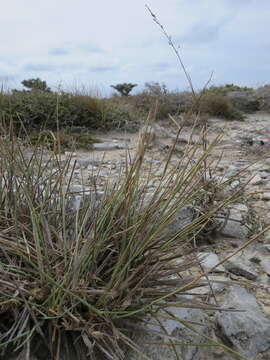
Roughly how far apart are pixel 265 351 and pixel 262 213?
133 centimetres

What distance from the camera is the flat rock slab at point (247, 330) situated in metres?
1.35

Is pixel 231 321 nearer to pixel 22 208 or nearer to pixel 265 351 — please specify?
pixel 265 351

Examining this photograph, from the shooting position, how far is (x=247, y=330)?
1396mm

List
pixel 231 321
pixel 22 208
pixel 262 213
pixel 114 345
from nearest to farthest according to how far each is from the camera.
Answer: pixel 114 345
pixel 231 321
pixel 22 208
pixel 262 213

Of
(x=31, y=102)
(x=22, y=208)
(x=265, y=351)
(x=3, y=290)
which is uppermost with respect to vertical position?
(x=31, y=102)

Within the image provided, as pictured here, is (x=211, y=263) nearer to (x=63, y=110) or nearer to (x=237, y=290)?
(x=237, y=290)

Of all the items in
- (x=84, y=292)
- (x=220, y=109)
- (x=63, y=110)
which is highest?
(x=220, y=109)

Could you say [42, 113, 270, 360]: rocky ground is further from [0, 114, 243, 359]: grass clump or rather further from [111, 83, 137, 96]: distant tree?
[111, 83, 137, 96]: distant tree

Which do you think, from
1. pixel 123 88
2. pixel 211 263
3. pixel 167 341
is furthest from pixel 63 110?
pixel 123 88

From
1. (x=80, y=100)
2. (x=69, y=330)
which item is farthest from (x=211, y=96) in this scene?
(x=69, y=330)

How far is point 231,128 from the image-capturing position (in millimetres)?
7516

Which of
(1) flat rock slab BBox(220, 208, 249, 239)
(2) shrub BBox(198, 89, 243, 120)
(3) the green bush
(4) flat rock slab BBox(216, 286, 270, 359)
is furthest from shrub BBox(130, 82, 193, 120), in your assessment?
(4) flat rock slab BBox(216, 286, 270, 359)

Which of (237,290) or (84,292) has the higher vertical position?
(84,292)

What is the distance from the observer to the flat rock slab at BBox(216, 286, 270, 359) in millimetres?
1352
